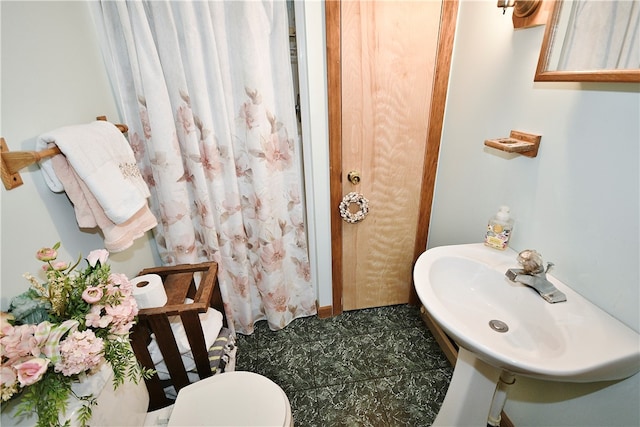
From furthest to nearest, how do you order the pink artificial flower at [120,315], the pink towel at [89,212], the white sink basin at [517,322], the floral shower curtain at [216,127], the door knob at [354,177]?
the door knob at [354,177], the floral shower curtain at [216,127], the pink towel at [89,212], the pink artificial flower at [120,315], the white sink basin at [517,322]

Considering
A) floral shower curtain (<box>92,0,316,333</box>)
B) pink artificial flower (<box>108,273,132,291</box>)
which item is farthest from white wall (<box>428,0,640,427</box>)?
pink artificial flower (<box>108,273,132,291</box>)

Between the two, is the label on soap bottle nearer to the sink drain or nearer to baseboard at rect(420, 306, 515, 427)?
the sink drain

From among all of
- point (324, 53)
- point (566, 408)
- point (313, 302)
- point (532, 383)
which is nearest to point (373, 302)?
point (313, 302)

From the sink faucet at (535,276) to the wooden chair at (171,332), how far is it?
1.13 meters

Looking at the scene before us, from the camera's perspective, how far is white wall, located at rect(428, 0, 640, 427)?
770 millimetres

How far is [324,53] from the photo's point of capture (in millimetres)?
Answer: 1359

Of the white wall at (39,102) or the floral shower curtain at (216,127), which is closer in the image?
the white wall at (39,102)

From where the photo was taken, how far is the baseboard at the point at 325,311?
1.96 metres

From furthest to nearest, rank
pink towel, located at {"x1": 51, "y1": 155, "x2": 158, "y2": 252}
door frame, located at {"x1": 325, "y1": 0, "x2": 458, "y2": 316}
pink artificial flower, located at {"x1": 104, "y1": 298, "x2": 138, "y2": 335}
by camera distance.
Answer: door frame, located at {"x1": 325, "y1": 0, "x2": 458, "y2": 316}, pink towel, located at {"x1": 51, "y1": 155, "x2": 158, "y2": 252}, pink artificial flower, located at {"x1": 104, "y1": 298, "x2": 138, "y2": 335}

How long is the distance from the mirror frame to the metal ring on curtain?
93 cm

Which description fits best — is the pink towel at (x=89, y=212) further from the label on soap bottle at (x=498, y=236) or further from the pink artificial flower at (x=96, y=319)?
the label on soap bottle at (x=498, y=236)

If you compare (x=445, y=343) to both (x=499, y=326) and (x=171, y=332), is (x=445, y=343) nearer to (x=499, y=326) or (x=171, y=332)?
(x=499, y=326)

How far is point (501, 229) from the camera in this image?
114cm

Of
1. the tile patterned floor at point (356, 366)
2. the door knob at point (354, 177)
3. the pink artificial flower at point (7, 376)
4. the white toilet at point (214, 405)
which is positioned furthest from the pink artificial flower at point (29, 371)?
the door knob at point (354, 177)
